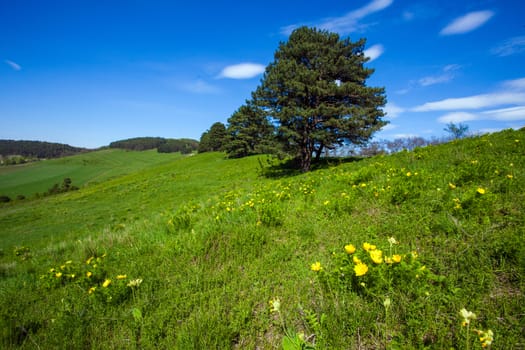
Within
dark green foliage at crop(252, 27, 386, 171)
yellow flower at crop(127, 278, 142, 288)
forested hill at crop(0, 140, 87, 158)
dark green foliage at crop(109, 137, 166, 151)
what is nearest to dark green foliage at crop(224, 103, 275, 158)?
dark green foliage at crop(252, 27, 386, 171)

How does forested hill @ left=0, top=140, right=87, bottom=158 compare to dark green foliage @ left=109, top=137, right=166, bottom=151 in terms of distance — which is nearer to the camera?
forested hill @ left=0, top=140, right=87, bottom=158

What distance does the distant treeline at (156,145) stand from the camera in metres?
108

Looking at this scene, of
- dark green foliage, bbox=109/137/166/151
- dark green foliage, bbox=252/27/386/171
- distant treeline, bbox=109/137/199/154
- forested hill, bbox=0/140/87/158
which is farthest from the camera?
dark green foliage, bbox=109/137/166/151

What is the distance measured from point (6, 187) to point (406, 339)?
264 feet

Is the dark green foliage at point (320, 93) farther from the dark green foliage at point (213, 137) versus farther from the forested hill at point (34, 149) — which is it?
the forested hill at point (34, 149)

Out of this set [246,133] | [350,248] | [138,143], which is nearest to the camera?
[350,248]

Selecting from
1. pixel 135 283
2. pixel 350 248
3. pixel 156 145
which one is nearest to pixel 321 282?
pixel 350 248

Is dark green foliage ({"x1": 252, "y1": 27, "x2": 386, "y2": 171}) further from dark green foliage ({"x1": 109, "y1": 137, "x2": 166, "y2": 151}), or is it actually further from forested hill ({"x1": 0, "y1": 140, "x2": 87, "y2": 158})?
forested hill ({"x1": 0, "y1": 140, "x2": 87, "y2": 158})

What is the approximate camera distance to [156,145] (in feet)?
424

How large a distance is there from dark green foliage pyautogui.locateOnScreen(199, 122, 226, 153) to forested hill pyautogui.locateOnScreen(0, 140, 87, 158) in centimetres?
11390

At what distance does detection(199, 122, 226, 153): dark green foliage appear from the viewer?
57241 millimetres

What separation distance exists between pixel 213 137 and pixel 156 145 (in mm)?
88878

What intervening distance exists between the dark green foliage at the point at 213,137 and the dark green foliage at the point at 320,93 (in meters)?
42.7

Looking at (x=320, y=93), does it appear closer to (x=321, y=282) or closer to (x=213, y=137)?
(x=321, y=282)
